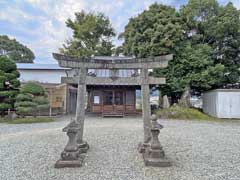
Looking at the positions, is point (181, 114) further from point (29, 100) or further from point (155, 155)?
point (29, 100)

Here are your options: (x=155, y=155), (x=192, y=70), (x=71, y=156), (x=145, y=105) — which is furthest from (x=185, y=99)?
(x=71, y=156)

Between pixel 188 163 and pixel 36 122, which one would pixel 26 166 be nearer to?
pixel 188 163

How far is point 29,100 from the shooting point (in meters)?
12.2

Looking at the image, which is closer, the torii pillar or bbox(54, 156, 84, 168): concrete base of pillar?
bbox(54, 156, 84, 168): concrete base of pillar

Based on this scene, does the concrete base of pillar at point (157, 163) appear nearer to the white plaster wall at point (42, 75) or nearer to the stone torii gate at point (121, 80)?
the stone torii gate at point (121, 80)

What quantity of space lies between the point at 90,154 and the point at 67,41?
75.9ft

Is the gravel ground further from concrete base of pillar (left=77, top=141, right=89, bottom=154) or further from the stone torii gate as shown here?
the stone torii gate

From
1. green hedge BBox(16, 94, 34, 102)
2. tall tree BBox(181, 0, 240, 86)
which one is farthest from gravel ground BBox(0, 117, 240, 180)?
tall tree BBox(181, 0, 240, 86)

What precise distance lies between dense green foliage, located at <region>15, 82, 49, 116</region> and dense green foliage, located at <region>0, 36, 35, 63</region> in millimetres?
23373

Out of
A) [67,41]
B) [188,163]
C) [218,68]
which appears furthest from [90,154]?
[67,41]

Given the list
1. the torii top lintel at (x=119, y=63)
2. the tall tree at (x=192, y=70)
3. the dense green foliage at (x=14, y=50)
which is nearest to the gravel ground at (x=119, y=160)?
the torii top lintel at (x=119, y=63)

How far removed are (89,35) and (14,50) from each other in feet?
53.6

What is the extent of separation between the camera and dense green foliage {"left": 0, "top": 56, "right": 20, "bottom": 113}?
12.2m

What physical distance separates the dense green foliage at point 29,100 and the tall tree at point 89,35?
478 inches
